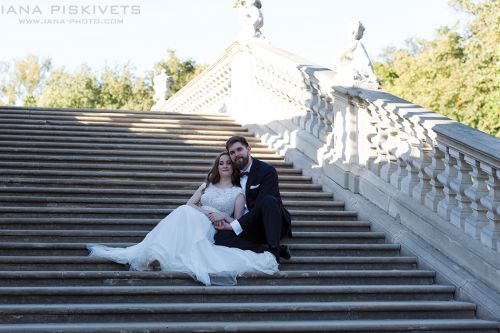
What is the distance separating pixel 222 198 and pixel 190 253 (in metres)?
0.90

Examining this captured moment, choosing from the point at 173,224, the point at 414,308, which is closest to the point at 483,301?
the point at 414,308

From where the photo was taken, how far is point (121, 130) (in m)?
11.9

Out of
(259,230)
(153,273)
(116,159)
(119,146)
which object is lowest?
(153,273)

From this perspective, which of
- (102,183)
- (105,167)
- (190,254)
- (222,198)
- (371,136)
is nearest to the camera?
(190,254)

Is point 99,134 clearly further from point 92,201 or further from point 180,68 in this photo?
point 180,68

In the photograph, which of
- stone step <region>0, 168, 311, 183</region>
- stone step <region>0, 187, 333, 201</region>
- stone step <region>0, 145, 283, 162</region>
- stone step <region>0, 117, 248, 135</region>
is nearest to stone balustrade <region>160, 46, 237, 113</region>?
stone step <region>0, 117, 248, 135</region>

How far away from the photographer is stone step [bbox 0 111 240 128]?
1216 centimetres

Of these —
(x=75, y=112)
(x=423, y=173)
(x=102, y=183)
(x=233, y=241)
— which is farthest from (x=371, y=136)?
(x=75, y=112)

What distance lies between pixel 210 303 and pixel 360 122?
129 inches

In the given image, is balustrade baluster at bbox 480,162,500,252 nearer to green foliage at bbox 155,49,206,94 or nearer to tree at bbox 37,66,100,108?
green foliage at bbox 155,49,206,94

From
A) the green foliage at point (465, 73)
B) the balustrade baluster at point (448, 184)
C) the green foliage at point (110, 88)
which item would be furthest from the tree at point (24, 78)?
the balustrade baluster at point (448, 184)

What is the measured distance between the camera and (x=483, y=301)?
23.6 feet

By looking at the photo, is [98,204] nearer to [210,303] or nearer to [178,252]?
[178,252]

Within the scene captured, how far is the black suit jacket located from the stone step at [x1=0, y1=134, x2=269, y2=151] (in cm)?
308
